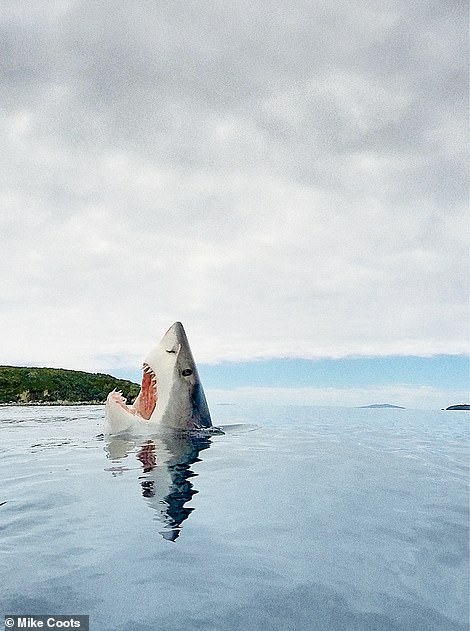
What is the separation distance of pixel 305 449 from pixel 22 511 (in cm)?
724

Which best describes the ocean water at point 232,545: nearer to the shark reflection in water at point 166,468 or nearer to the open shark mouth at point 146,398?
the shark reflection in water at point 166,468

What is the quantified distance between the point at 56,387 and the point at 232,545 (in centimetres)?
6641

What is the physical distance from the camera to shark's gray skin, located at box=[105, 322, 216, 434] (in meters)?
10.9

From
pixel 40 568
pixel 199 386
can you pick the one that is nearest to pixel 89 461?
pixel 199 386

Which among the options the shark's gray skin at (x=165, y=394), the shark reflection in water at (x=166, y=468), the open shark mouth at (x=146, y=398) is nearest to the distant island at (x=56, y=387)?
the open shark mouth at (x=146, y=398)

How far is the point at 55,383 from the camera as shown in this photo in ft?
225

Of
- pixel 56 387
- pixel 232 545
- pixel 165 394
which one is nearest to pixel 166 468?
pixel 165 394

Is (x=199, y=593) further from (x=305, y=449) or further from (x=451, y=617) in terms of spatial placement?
(x=305, y=449)

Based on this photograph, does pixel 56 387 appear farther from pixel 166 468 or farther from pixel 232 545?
pixel 232 545

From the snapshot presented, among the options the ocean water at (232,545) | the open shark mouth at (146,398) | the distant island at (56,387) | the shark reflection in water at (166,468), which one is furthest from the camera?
the distant island at (56,387)

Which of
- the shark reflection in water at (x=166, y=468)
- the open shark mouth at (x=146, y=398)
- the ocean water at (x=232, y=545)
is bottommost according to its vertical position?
the ocean water at (x=232, y=545)

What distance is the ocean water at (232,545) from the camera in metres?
3.54

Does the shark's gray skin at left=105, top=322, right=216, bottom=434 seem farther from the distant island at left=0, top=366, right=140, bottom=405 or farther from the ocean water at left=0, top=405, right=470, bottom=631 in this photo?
the distant island at left=0, top=366, right=140, bottom=405

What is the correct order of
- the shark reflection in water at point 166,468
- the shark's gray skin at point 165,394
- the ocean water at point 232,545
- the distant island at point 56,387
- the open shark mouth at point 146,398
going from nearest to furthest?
the ocean water at point 232,545, the shark reflection in water at point 166,468, the shark's gray skin at point 165,394, the open shark mouth at point 146,398, the distant island at point 56,387
